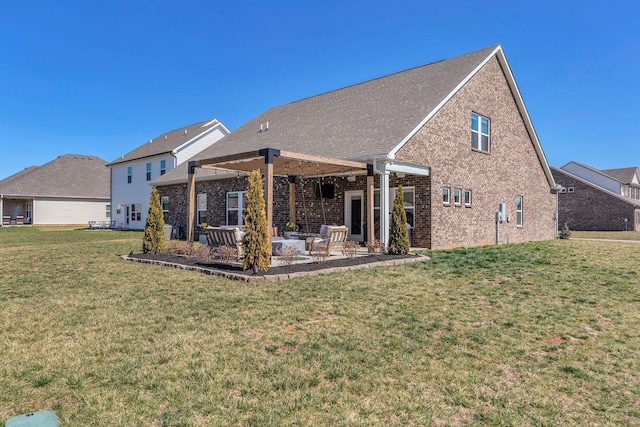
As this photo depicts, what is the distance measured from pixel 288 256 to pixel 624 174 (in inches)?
1878

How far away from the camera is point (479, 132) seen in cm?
1667

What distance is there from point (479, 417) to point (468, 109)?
15.0 metres

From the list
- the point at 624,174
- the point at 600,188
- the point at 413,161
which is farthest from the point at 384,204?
the point at 624,174

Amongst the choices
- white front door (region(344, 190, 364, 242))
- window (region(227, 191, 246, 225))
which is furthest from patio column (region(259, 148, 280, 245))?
window (region(227, 191, 246, 225))

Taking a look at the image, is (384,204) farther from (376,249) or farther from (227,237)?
(227,237)

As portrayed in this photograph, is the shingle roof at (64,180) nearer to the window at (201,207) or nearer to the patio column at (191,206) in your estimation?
the window at (201,207)

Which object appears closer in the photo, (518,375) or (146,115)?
(518,375)

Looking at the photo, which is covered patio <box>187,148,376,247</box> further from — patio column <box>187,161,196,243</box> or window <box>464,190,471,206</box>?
window <box>464,190,471,206</box>

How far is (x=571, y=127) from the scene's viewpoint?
27.0m

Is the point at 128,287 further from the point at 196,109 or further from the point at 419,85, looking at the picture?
the point at 196,109

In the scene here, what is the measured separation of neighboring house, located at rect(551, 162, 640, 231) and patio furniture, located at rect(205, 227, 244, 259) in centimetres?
3668

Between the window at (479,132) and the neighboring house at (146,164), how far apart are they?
1948cm

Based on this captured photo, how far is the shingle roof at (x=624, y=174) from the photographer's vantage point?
1632 inches

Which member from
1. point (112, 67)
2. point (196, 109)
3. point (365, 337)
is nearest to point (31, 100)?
point (112, 67)
